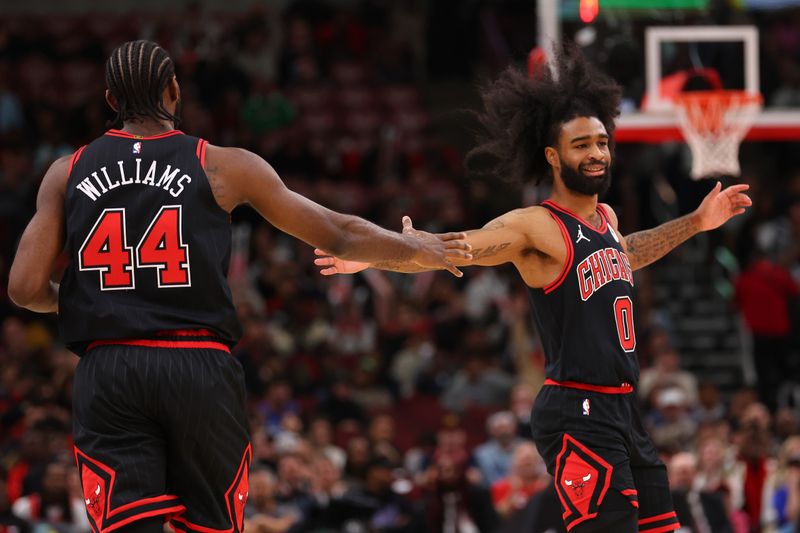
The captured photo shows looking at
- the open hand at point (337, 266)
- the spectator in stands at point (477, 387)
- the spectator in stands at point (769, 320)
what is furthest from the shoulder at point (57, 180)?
the spectator in stands at point (769, 320)

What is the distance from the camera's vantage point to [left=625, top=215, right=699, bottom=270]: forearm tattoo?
7398 mm

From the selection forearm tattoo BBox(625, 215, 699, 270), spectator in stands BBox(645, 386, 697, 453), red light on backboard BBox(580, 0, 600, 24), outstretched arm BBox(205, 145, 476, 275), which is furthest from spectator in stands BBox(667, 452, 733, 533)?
outstretched arm BBox(205, 145, 476, 275)

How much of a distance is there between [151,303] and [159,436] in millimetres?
529

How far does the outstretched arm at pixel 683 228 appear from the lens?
7414 millimetres

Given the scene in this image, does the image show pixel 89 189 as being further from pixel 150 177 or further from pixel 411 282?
pixel 411 282

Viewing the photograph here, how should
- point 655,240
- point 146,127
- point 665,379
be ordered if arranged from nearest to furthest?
1. point 146,127
2. point 655,240
3. point 665,379

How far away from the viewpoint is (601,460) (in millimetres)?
6520

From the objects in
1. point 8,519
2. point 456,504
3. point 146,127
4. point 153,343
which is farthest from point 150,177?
point 456,504

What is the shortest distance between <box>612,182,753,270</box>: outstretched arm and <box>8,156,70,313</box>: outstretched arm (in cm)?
324

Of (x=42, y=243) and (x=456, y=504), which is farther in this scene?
(x=456, y=504)

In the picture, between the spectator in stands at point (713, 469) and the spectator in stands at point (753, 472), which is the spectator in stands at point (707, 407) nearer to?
the spectator in stands at point (713, 469)

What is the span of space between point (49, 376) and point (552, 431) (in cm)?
965

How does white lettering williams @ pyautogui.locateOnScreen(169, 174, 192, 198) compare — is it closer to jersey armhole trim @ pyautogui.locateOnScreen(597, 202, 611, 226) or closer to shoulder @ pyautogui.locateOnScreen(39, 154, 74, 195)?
shoulder @ pyautogui.locateOnScreen(39, 154, 74, 195)

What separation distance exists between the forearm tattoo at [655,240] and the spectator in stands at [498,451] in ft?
22.5
